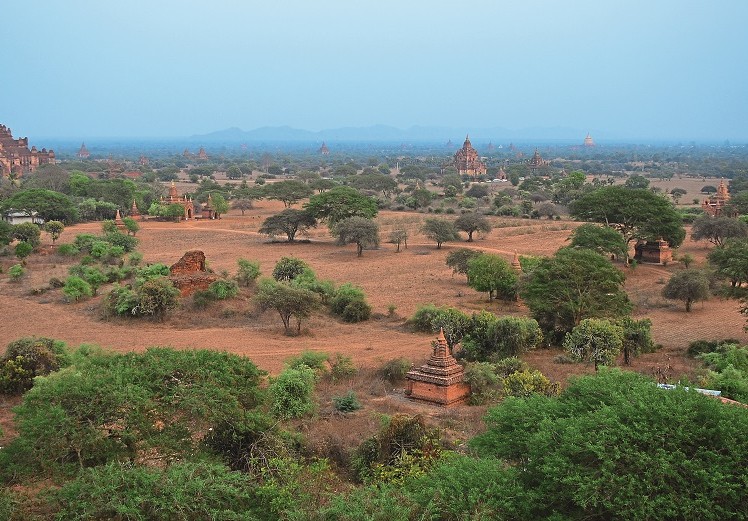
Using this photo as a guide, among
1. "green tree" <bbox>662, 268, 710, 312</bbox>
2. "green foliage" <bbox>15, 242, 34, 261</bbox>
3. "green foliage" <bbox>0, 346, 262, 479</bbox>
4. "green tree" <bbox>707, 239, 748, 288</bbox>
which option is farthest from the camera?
"green foliage" <bbox>15, 242, 34, 261</bbox>

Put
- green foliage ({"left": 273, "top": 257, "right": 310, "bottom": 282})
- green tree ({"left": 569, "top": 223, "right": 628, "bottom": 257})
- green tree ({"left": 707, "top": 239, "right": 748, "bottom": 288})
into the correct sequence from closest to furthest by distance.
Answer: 1. green tree ({"left": 707, "top": 239, "right": 748, "bottom": 288})
2. green foliage ({"left": 273, "top": 257, "right": 310, "bottom": 282})
3. green tree ({"left": 569, "top": 223, "right": 628, "bottom": 257})

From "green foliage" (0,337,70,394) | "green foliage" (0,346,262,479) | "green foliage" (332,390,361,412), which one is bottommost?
"green foliage" (332,390,361,412)

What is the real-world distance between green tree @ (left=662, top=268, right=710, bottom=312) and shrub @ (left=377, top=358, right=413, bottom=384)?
523 inches

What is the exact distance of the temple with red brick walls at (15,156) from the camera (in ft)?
316

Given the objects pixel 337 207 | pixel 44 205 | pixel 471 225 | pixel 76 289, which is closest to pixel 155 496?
pixel 76 289

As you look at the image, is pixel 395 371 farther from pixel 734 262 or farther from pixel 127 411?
pixel 734 262

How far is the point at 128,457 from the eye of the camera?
35.7 feet

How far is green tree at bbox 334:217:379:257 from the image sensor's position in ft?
133

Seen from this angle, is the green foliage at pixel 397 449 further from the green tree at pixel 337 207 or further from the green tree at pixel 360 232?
the green tree at pixel 337 207

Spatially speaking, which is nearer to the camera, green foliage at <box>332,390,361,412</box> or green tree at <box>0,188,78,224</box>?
green foliage at <box>332,390,361,412</box>

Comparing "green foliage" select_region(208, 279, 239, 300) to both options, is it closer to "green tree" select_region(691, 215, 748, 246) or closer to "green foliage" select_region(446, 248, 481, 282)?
"green foliage" select_region(446, 248, 481, 282)

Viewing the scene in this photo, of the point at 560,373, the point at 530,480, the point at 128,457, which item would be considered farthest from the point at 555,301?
the point at 128,457

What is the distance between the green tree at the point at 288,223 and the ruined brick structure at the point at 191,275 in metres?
15.3

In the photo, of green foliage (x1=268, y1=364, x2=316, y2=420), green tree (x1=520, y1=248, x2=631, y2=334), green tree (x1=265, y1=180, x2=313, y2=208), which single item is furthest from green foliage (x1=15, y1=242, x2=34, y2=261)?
green tree (x1=265, y1=180, x2=313, y2=208)
